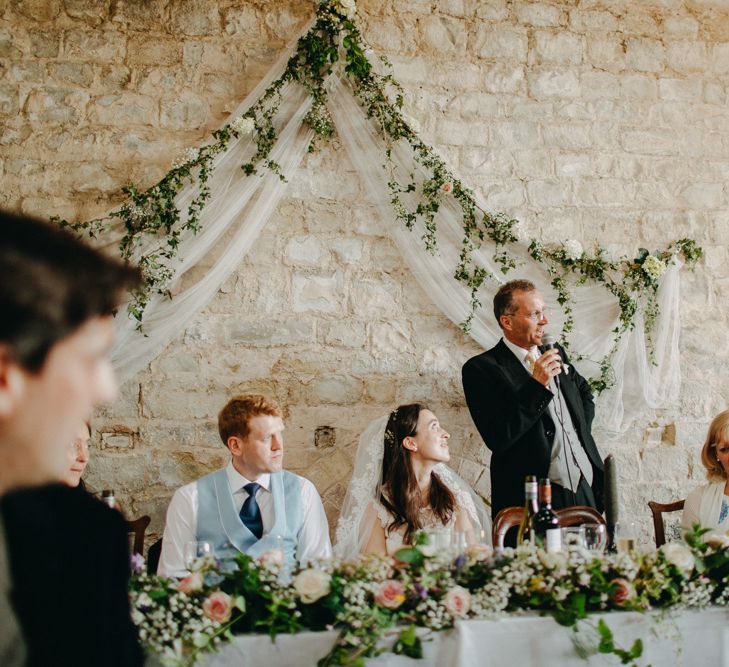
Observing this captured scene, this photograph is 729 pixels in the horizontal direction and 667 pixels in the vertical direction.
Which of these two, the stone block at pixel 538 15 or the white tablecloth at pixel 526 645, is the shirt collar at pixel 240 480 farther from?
the stone block at pixel 538 15

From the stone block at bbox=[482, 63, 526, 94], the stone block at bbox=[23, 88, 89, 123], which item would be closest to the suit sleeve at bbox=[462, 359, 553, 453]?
the stone block at bbox=[482, 63, 526, 94]

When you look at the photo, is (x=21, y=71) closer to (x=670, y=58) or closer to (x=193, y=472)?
(x=193, y=472)

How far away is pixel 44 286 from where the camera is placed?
2.42 feet

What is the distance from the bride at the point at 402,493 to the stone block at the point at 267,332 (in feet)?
2.77

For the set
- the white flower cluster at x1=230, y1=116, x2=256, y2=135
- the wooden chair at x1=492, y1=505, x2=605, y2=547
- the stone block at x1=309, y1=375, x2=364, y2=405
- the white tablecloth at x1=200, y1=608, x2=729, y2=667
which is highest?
the white flower cluster at x1=230, y1=116, x2=256, y2=135

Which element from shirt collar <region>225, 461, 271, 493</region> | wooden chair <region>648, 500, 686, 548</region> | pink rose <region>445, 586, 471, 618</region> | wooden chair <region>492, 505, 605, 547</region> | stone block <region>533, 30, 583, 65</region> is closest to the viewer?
pink rose <region>445, 586, 471, 618</region>

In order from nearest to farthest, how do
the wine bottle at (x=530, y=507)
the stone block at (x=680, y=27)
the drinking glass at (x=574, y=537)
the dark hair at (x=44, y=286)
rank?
the dark hair at (x=44, y=286) < the drinking glass at (x=574, y=537) < the wine bottle at (x=530, y=507) < the stone block at (x=680, y=27)

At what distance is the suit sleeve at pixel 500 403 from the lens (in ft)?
12.5

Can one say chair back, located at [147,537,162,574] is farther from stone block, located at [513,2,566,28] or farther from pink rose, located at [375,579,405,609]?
stone block, located at [513,2,566,28]

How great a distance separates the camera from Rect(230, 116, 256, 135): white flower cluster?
4.47 m

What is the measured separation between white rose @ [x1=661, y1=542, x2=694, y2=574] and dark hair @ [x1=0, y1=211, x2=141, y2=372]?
193cm

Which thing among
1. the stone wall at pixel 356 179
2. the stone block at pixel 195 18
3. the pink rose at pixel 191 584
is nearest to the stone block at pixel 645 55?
the stone wall at pixel 356 179

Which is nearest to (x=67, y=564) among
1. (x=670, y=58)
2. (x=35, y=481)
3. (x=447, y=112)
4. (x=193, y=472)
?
(x=35, y=481)

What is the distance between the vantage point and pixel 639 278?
15.5 ft
